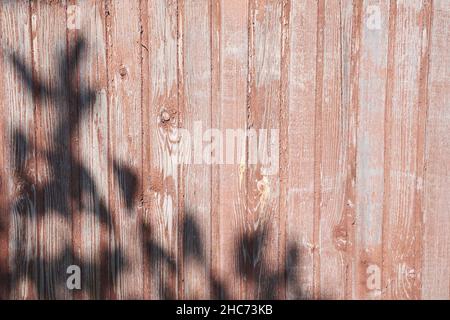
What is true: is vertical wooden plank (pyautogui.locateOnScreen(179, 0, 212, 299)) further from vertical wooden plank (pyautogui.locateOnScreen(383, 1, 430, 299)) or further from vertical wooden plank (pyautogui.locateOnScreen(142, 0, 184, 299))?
vertical wooden plank (pyautogui.locateOnScreen(383, 1, 430, 299))

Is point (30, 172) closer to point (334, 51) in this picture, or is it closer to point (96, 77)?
point (96, 77)

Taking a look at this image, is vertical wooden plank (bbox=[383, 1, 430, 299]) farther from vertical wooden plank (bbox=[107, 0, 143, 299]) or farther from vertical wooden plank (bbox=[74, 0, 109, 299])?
vertical wooden plank (bbox=[74, 0, 109, 299])

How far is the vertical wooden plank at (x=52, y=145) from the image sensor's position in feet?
7.41

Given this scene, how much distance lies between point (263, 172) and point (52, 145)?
900 millimetres

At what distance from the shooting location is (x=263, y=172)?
228 centimetres

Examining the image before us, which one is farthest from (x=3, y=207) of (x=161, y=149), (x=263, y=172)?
(x=263, y=172)

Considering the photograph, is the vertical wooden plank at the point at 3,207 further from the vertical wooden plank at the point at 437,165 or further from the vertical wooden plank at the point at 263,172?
the vertical wooden plank at the point at 437,165

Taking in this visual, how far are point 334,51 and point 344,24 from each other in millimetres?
117

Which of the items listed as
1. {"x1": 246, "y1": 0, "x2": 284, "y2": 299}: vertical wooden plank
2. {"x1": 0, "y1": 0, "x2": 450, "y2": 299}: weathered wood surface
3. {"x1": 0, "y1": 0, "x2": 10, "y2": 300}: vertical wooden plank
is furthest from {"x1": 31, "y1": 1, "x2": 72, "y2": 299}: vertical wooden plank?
{"x1": 246, "y1": 0, "x2": 284, "y2": 299}: vertical wooden plank

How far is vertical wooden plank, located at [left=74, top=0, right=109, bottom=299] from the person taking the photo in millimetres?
2246

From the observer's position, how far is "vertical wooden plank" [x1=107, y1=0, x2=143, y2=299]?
88.3 inches

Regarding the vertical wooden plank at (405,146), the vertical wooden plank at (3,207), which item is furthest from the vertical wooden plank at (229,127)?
the vertical wooden plank at (3,207)

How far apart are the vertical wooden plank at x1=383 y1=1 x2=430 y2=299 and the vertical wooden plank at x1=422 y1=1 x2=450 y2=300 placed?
0.03 metres
